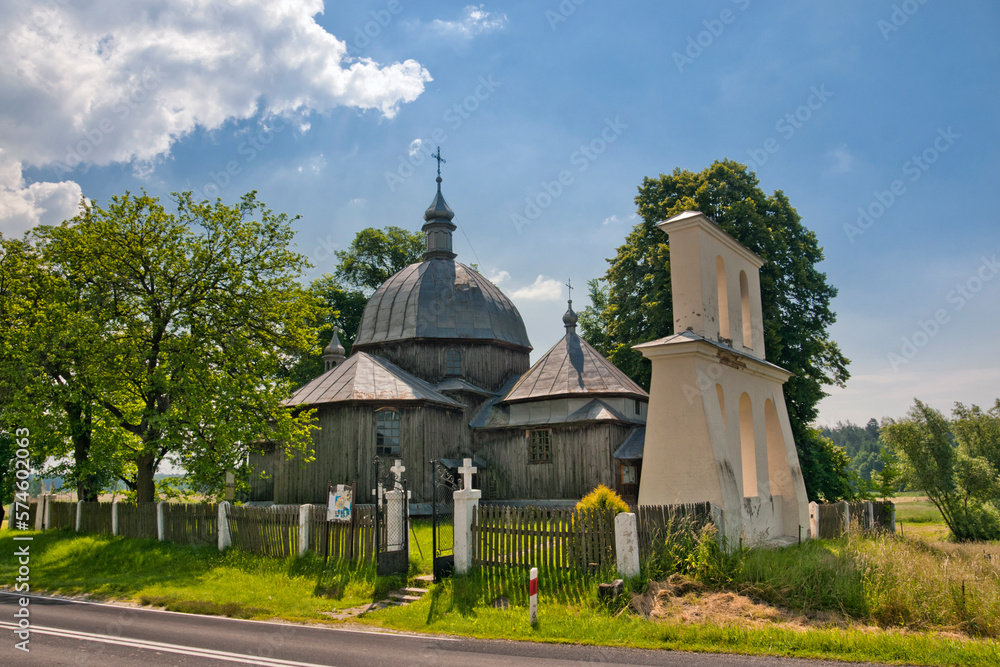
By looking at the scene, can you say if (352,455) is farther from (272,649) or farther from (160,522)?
(272,649)

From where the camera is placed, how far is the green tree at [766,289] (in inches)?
920

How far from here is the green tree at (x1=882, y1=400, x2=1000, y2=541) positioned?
2741 centimetres

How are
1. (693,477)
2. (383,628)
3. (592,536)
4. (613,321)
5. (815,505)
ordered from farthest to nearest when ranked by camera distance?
(613,321)
(815,505)
(693,477)
(592,536)
(383,628)

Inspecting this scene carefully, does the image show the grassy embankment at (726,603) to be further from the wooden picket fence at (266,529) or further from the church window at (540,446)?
the church window at (540,446)

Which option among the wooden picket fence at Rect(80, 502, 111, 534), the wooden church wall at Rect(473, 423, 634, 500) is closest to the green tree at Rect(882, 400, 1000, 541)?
the wooden church wall at Rect(473, 423, 634, 500)

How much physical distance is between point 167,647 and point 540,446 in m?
15.7

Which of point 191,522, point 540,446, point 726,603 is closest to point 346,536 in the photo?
point 191,522

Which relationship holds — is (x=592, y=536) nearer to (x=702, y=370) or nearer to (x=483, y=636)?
(x=483, y=636)

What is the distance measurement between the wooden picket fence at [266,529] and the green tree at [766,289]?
14874mm

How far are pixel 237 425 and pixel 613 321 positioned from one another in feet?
48.9

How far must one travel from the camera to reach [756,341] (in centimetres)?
1555

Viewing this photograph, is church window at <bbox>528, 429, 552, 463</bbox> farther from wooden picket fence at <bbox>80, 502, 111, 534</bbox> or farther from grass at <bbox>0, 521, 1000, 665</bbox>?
wooden picket fence at <bbox>80, 502, 111, 534</bbox>

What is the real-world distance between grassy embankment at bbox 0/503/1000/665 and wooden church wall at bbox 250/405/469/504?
8537 millimetres

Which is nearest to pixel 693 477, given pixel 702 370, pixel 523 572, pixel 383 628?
pixel 702 370
